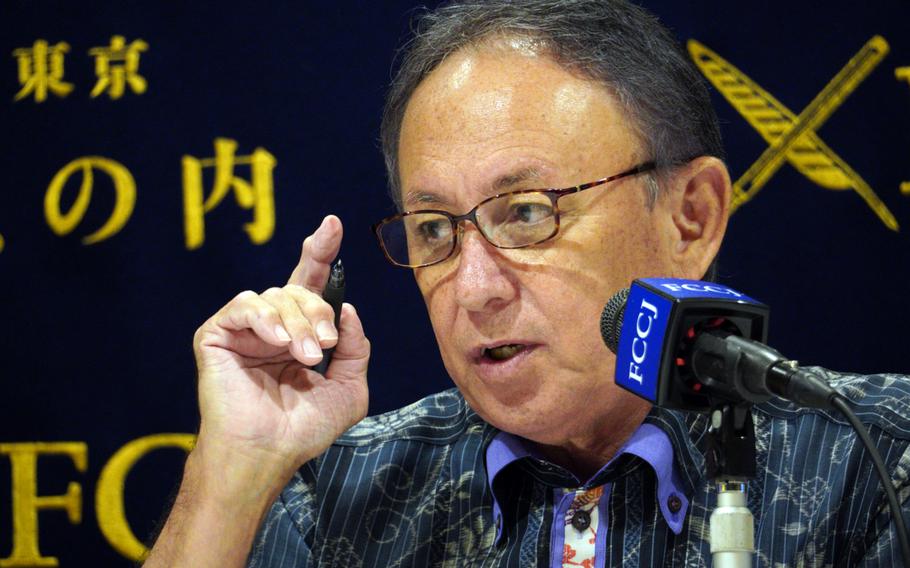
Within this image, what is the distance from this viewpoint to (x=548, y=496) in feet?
6.27

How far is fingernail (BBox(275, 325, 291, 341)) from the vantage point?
173 cm

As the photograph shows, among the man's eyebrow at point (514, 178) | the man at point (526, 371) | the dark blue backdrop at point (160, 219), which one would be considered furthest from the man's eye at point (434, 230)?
the dark blue backdrop at point (160, 219)

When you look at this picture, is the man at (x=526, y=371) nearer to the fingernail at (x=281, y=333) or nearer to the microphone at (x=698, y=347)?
the fingernail at (x=281, y=333)

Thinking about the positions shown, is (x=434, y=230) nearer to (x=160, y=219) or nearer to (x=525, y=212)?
(x=525, y=212)

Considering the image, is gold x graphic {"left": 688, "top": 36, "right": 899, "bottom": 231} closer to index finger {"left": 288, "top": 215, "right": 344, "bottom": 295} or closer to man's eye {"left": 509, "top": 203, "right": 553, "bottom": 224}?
man's eye {"left": 509, "top": 203, "right": 553, "bottom": 224}

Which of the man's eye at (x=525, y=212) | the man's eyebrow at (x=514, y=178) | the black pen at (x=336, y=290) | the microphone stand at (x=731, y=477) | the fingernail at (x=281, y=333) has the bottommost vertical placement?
the microphone stand at (x=731, y=477)

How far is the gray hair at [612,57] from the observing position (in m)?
1.93

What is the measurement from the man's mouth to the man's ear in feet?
1.08

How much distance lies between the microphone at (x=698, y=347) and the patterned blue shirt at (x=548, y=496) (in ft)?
2.04

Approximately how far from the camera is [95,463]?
100 inches

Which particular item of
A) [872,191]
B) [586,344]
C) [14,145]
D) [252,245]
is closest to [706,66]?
[872,191]

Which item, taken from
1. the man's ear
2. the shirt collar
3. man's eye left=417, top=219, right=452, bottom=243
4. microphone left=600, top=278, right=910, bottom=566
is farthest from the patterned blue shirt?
microphone left=600, top=278, right=910, bottom=566

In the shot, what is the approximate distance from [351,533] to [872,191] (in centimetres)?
127

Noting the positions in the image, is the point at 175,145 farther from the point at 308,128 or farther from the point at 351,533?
the point at 351,533
